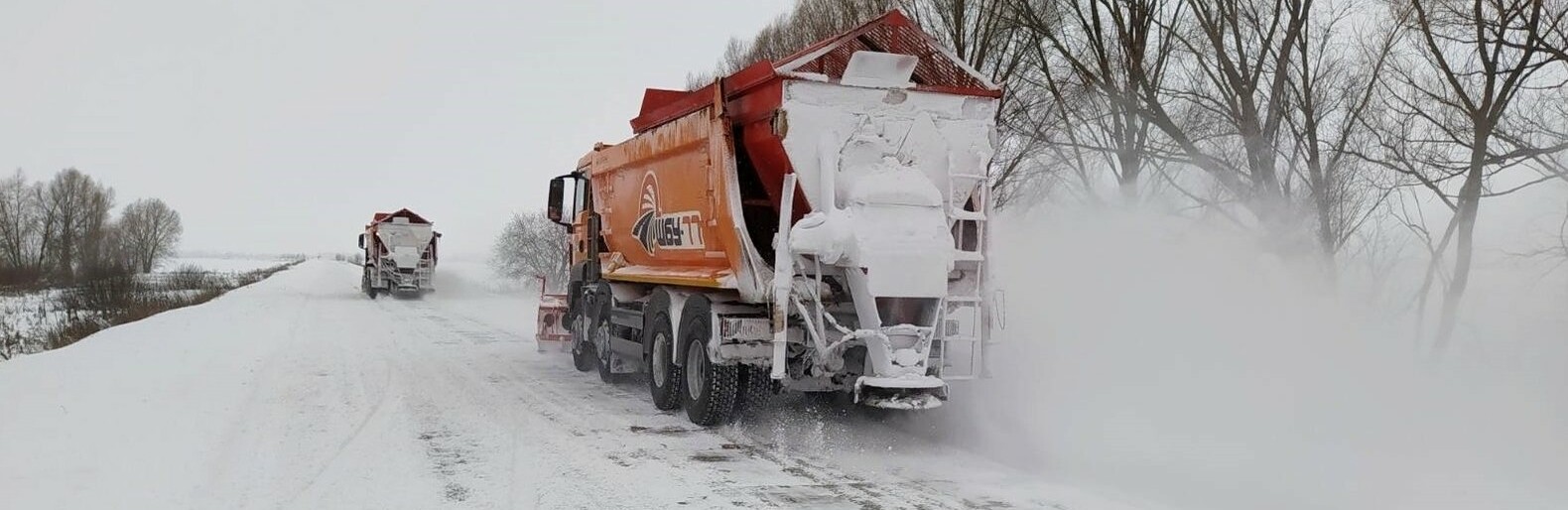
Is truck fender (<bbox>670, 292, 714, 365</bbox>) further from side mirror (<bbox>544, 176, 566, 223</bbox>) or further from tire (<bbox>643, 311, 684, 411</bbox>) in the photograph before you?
side mirror (<bbox>544, 176, 566, 223</bbox>)

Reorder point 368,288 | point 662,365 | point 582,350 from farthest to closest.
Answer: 1. point 368,288
2. point 582,350
3. point 662,365

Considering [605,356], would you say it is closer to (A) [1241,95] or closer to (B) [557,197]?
(B) [557,197]

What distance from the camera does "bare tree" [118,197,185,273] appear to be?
9625 centimetres

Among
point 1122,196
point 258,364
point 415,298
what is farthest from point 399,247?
point 1122,196

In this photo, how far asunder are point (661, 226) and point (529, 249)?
40.0 m

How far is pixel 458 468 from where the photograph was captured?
687cm

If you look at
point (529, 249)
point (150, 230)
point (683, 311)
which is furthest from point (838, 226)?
point (150, 230)

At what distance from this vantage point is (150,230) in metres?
105

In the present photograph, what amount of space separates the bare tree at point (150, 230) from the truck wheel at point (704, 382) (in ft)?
318

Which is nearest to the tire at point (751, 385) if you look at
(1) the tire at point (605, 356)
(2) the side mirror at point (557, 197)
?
(1) the tire at point (605, 356)

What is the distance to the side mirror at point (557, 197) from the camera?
14.2 meters

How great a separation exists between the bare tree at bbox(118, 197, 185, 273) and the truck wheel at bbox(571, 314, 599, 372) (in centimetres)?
9246

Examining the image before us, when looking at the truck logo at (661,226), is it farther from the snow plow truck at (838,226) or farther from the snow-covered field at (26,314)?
the snow-covered field at (26,314)

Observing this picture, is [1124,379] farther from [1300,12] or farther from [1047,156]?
[1047,156]
